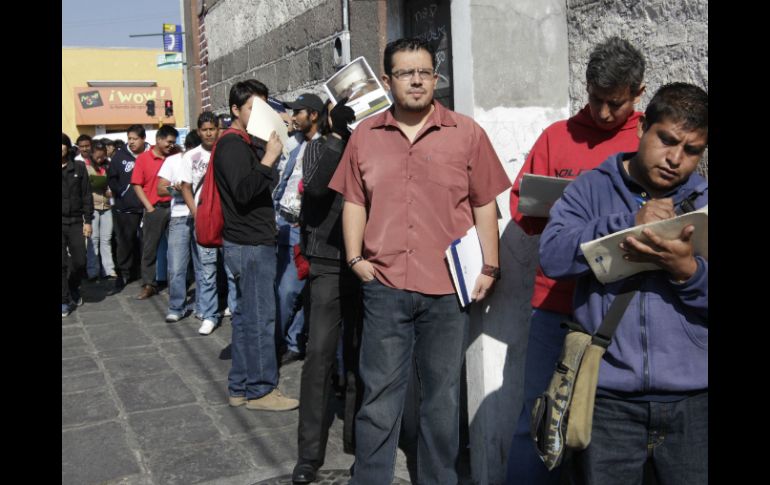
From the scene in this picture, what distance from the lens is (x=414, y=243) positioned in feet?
10.2

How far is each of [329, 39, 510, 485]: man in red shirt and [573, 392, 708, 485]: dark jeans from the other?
105 cm

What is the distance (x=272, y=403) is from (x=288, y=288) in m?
1.08

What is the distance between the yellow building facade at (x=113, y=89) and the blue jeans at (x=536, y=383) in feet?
120

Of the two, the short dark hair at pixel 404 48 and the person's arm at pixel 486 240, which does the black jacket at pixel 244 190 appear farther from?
the person's arm at pixel 486 240

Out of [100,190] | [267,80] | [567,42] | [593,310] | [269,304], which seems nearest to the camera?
[593,310]

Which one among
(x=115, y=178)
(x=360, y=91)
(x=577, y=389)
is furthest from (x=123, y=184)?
(x=577, y=389)

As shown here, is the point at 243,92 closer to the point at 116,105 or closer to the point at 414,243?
the point at 414,243

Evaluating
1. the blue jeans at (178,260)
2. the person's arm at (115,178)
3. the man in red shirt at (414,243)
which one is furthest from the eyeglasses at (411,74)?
the person's arm at (115,178)

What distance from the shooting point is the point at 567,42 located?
12.1 ft

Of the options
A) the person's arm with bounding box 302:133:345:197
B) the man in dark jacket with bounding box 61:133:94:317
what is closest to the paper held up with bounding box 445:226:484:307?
the person's arm with bounding box 302:133:345:197

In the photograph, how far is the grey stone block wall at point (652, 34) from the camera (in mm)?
3031

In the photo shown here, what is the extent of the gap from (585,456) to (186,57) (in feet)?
31.4

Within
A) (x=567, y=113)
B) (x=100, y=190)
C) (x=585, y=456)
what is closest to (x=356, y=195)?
(x=567, y=113)
